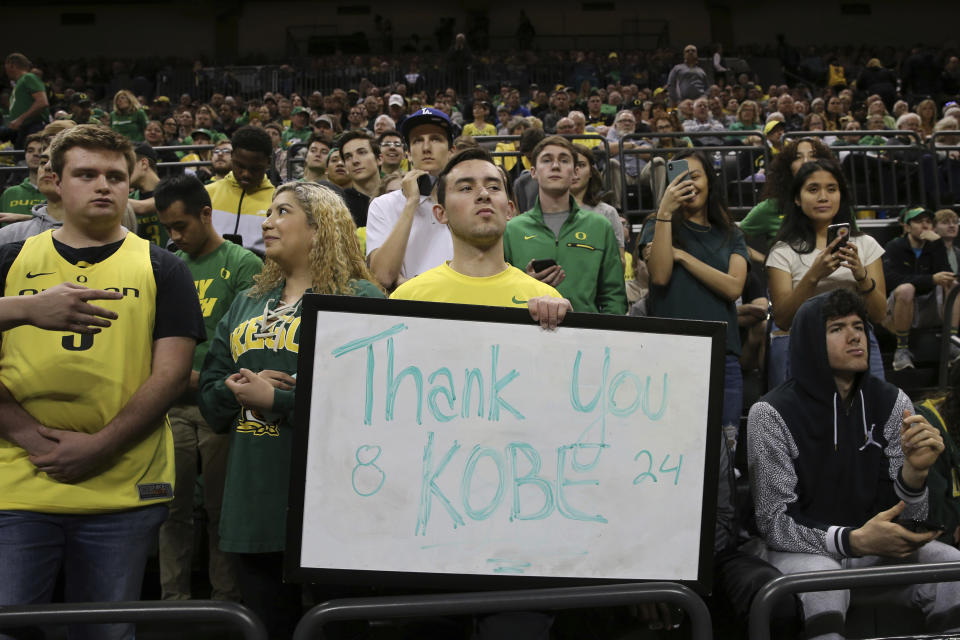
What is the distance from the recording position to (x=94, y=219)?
3.03 metres

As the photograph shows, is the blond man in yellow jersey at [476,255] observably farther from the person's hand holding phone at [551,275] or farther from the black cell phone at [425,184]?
the black cell phone at [425,184]

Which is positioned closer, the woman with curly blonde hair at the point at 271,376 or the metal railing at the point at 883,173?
the woman with curly blonde hair at the point at 271,376

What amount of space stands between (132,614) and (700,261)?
346 cm

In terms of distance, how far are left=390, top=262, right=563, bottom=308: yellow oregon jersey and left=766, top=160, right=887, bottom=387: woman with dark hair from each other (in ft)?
7.30

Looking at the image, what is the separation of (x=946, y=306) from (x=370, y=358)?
4.74 meters

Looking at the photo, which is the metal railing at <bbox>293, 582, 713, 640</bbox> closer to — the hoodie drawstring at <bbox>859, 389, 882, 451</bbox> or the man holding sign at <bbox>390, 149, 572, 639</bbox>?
the man holding sign at <bbox>390, 149, 572, 639</bbox>

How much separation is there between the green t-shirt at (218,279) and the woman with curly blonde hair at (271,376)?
39.5 inches

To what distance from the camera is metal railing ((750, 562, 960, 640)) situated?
251 centimetres

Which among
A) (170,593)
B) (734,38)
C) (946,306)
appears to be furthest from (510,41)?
(170,593)

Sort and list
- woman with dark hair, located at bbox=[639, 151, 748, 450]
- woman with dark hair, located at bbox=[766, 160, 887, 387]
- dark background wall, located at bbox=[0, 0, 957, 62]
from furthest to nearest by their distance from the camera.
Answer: dark background wall, located at bbox=[0, 0, 957, 62] → woman with dark hair, located at bbox=[766, 160, 887, 387] → woman with dark hair, located at bbox=[639, 151, 748, 450]

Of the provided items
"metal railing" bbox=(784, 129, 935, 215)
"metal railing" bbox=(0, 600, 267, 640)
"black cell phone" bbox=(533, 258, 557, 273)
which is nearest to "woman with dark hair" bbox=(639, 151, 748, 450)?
"black cell phone" bbox=(533, 258, 557, 273)

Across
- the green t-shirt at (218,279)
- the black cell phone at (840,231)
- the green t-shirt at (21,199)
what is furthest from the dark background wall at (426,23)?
the green t-shirt at (218,279)

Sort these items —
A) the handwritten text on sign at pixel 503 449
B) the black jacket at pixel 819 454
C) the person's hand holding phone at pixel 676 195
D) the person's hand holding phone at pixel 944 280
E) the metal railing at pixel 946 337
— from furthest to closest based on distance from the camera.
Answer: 1. the person's hand holding phone at pixel 944 280
2. the metal railing at pixel 946 337
3. the person's hand holding phone at pixel 676 195
4. the black jacket at pixel 819 454
5. the handwritten text on sign at pixel 503 449

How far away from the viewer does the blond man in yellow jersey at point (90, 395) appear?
2826 mm
